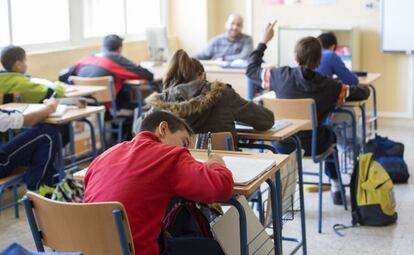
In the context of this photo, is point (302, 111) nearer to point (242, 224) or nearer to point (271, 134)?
point (271, 134)

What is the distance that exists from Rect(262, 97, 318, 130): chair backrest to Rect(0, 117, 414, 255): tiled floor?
2.07 feet

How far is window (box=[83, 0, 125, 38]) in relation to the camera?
22.5ft

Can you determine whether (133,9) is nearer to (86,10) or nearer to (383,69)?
(86,10)

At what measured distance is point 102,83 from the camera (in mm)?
5766

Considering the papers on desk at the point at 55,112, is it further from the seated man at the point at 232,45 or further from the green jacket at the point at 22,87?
the seated man at the point at 232,45

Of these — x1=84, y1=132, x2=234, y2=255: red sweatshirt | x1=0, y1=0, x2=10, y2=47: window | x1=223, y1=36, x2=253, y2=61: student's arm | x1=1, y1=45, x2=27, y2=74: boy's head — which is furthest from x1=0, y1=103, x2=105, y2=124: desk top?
x1=223, y1=36, x2=253, y2=61: student's arm

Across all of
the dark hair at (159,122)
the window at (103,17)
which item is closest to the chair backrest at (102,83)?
the window at (103,17)

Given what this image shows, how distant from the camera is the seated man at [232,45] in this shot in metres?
7.48

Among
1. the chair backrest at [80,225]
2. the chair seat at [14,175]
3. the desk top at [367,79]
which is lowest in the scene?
the chair seat at [14,175]

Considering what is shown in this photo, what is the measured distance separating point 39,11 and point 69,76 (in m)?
Result: 0.70

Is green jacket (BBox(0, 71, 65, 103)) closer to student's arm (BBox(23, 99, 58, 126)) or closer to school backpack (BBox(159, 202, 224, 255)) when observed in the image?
student's arm (BBox(23, 99, 58, 126))

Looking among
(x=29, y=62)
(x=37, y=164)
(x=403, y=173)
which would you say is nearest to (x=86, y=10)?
(x=29, y=62)

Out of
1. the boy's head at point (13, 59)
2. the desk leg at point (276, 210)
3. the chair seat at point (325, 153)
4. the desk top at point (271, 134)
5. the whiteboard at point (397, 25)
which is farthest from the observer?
the whiteboard at point (397, 25)

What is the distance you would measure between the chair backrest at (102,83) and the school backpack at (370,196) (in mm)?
2393
